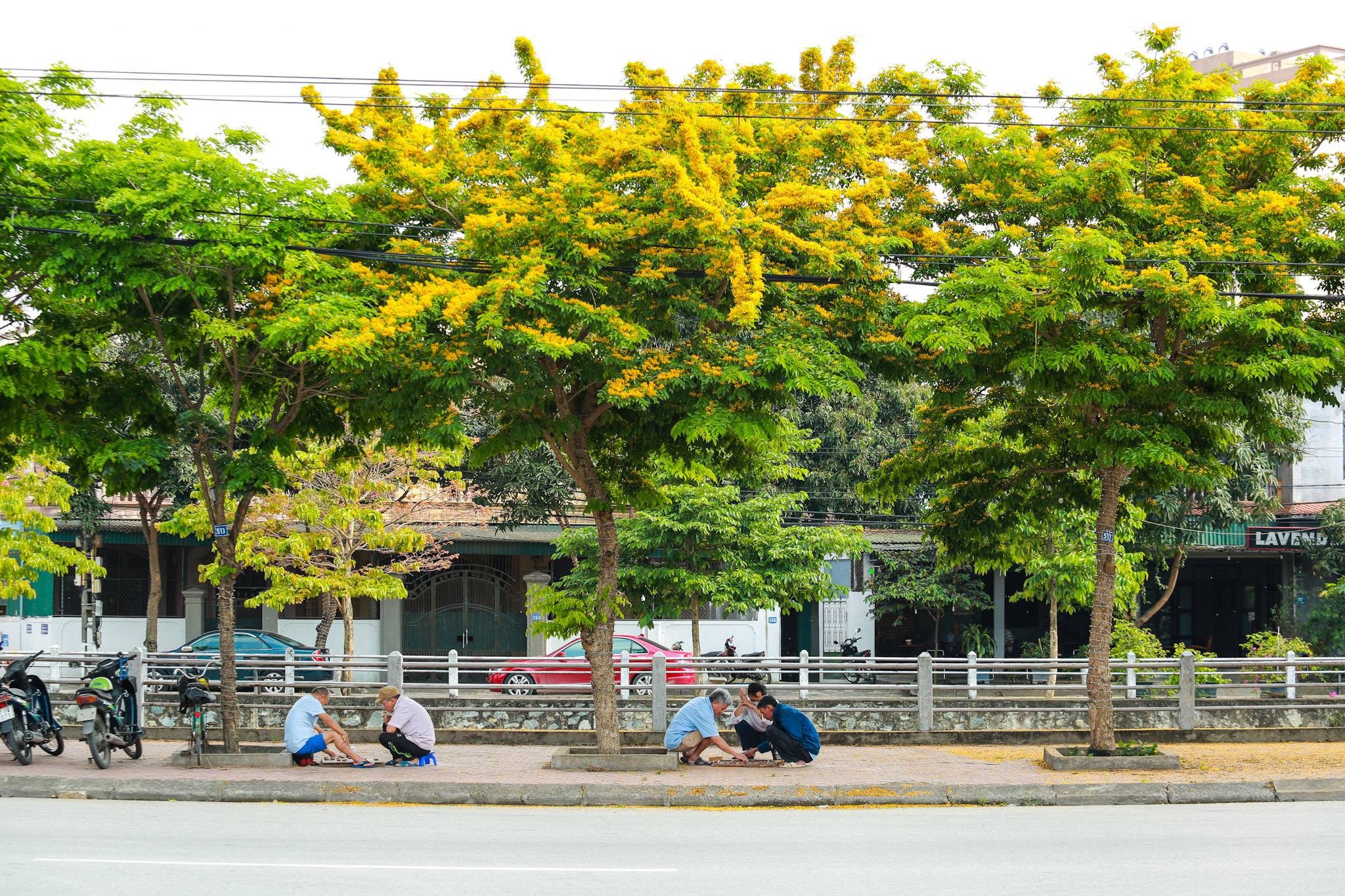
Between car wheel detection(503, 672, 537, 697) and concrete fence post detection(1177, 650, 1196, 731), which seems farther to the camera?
car wheel detection(503, 672, 537, 697)

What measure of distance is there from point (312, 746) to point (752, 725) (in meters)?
5.46

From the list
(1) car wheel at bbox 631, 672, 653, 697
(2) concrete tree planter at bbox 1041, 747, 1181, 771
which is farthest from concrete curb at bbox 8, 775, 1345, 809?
(1) car wheel at bbox 631, 672, 653, 697

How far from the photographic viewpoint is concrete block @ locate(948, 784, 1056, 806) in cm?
1255

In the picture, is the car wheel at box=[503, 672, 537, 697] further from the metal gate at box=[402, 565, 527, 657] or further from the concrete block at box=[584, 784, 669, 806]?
the metal gate at box=[402, 565, 527, 657]

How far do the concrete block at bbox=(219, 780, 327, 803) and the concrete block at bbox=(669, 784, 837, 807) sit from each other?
3.77 m

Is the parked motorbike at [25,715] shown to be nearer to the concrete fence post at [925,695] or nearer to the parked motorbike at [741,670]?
the parked motorbike at [741,670]

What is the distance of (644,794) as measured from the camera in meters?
12.6

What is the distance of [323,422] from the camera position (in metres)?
16.1

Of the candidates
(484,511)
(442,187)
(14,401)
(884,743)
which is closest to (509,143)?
(442,187)

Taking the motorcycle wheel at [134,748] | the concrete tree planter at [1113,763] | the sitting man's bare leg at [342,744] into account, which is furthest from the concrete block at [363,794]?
the concrete tree planter at [1113,763]

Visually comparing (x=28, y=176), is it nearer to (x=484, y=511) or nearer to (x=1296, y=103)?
(x=1296, y=103)

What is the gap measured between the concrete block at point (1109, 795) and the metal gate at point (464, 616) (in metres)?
21.3

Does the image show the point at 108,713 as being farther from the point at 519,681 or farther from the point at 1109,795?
the point at 1109,795

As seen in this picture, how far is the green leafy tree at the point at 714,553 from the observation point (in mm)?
23578
